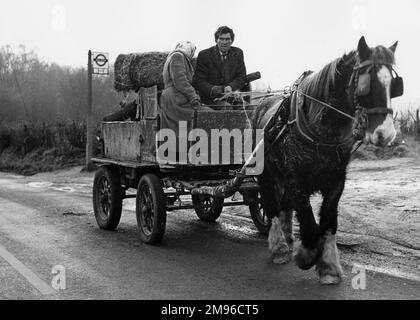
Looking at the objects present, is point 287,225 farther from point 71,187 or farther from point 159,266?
point 71,187

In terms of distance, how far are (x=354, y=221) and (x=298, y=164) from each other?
3308 millimetres

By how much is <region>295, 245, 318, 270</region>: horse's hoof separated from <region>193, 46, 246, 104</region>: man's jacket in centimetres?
260

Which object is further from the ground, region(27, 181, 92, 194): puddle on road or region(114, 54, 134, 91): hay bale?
region(114, 54, 134, 91): hay bale

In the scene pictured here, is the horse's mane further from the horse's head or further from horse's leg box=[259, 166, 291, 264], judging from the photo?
Answer: horse's leg box=[259, 166, 291, 264]

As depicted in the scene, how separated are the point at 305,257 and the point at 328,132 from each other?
1.18 m

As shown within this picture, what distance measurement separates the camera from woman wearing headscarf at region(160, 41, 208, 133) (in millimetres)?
6895

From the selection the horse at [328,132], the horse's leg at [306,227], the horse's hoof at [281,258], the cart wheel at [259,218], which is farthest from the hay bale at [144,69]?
the horse's leg at [306,227]

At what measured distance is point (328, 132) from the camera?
16.9ft

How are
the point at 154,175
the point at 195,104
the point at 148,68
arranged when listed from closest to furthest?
the point at 195,104
the point at 154,175
the point at 148,68

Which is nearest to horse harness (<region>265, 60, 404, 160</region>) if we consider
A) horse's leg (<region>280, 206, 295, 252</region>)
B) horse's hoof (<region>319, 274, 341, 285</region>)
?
horse's leg (<region>280, 206, 295, 252</region>)

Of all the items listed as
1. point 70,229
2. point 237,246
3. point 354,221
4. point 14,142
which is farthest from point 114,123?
point 14,142

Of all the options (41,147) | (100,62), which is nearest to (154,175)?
(100,62)

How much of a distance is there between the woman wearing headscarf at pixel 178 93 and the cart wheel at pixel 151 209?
0.71 metres

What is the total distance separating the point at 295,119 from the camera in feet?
18.0
